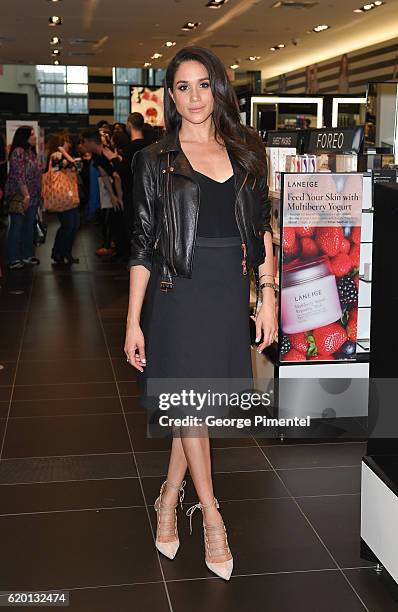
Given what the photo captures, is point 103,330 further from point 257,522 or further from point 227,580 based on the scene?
point 227,580

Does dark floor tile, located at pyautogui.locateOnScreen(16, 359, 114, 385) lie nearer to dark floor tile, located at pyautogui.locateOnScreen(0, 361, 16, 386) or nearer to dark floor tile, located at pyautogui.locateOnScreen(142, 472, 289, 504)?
dark floor tile, located at pyautogui.locateOnScreen(0, 361, 16, 386)

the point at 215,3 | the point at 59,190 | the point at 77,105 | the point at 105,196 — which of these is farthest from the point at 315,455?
the point at 77,105

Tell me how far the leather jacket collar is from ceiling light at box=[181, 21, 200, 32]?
1147 centimetres

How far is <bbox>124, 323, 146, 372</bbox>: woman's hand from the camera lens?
2.45 meters

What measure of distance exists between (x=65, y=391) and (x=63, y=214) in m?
4.41

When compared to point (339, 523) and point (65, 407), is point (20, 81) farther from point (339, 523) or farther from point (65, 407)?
point (339, 523)

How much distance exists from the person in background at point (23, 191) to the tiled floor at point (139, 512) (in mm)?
3846

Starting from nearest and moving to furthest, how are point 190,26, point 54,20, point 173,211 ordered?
point 173,211, point 54,20, point 190,26

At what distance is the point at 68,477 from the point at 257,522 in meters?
0.83

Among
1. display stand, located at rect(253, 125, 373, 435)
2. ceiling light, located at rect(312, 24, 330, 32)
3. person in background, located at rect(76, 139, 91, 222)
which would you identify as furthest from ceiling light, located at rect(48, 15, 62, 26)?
display stand, located at rect(253, 125, 373, 435)

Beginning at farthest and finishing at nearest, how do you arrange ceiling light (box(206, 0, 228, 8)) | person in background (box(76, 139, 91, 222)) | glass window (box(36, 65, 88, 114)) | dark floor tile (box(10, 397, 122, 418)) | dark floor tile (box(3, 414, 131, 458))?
1. glass window (box(36, 65, 88, 114))
2. person in background (box(76, 139, 91, 222))
3. ceiling light (box(206, 0, 228, 8))
4. dark floor tile (box(10, 397, 122, 418))
5. dark floor tile (box(3, 414, 131, 458))

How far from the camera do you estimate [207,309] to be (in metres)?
2.42

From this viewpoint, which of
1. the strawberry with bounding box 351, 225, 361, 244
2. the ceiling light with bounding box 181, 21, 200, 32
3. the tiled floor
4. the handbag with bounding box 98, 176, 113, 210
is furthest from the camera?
the ceiling light with bounding box 181, 21, 200, 32

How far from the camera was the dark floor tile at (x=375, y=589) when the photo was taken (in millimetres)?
2363
